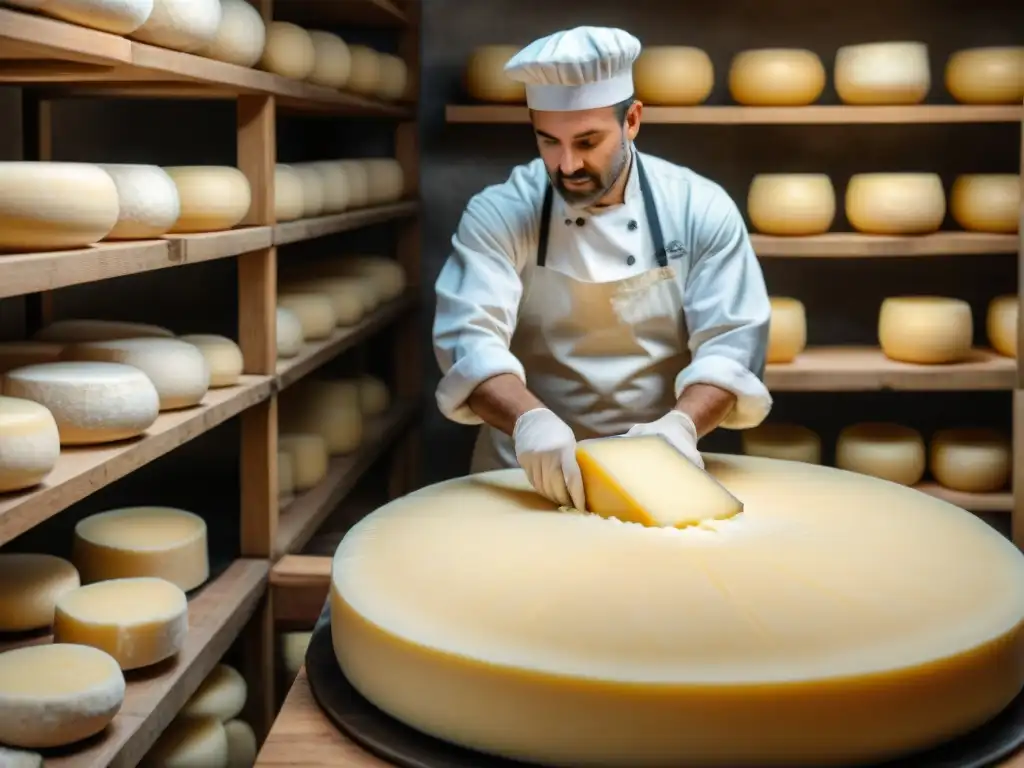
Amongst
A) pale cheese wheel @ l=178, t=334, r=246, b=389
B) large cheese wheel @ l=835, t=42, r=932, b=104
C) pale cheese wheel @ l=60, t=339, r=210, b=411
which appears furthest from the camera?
large cheese wheel @ l=835, t=42, r=932, b=104

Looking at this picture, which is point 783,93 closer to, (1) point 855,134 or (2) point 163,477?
(1) point 855,134

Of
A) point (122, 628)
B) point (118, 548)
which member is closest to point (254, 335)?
point (118, 548)

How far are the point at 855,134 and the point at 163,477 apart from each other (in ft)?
7.84

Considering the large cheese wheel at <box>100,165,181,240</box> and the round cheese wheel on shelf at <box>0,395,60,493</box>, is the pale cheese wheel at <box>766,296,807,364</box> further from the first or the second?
the round cheese wheel on shelf at <box>0,395,60,493</box>

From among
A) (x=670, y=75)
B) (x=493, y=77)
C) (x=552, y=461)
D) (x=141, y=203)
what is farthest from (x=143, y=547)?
(x=670, y=75)

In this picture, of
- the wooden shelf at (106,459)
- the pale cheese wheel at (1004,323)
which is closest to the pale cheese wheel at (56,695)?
the wooden shelf at (106,459)

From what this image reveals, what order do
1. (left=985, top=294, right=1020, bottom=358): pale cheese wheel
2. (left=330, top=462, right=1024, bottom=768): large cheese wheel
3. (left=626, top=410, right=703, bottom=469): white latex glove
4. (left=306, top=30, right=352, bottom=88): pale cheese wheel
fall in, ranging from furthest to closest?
(left=985, top=294, right=1020, bottom=358): pale cheese wheel → (left=306, top=30, right=352, bottom=88): pale cheese wheel → (left=626, top=410, right=703, bottom=469): white latex glove → (left=330, top=462, right=1024, bottom=768): large cheese wheel

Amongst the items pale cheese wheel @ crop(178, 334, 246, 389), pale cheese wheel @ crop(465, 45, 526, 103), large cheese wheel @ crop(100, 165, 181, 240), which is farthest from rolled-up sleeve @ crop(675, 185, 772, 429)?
pale cheese wheel @ crop(465, 45, 526, 103)

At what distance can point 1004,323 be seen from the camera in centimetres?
374

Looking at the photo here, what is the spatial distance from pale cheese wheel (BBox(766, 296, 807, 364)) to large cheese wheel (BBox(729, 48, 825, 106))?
58 cm

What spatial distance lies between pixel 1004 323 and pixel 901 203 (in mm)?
474

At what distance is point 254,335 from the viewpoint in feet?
8.64

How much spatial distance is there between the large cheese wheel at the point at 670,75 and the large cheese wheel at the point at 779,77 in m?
0.12

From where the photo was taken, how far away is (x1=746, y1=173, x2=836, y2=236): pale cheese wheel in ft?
12.0
